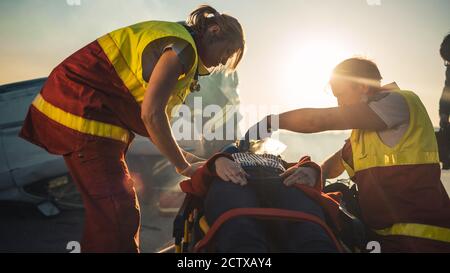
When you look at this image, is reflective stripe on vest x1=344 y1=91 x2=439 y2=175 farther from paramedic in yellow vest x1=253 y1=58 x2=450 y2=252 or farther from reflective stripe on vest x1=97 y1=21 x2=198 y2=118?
reflective stripe on vest x1=97 y1=21 x2=198 y2=118

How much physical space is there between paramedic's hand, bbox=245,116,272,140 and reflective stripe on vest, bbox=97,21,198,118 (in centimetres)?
54

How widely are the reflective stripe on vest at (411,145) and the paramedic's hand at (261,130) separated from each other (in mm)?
630

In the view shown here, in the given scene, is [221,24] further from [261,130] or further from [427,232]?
[427,232]

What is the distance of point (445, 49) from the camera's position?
454 cm

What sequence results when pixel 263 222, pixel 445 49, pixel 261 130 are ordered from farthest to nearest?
1. pixel 445 49
2. pixel 261 130
3. pixel 263 222

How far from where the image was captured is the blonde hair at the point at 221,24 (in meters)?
2.04

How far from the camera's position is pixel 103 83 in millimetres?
1977

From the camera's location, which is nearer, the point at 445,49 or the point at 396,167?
the point at 396,167

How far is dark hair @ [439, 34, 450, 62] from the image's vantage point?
4.43m

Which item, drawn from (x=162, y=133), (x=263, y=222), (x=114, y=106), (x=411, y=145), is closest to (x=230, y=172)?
(x=263, y=222)

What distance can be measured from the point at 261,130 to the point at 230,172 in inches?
16.4

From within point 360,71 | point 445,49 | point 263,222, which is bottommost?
point 263,222

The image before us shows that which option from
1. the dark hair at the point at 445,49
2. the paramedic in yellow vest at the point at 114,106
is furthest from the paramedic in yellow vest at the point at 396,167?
the dark hair at the point at 445,49

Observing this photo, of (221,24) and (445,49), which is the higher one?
(221,24)
